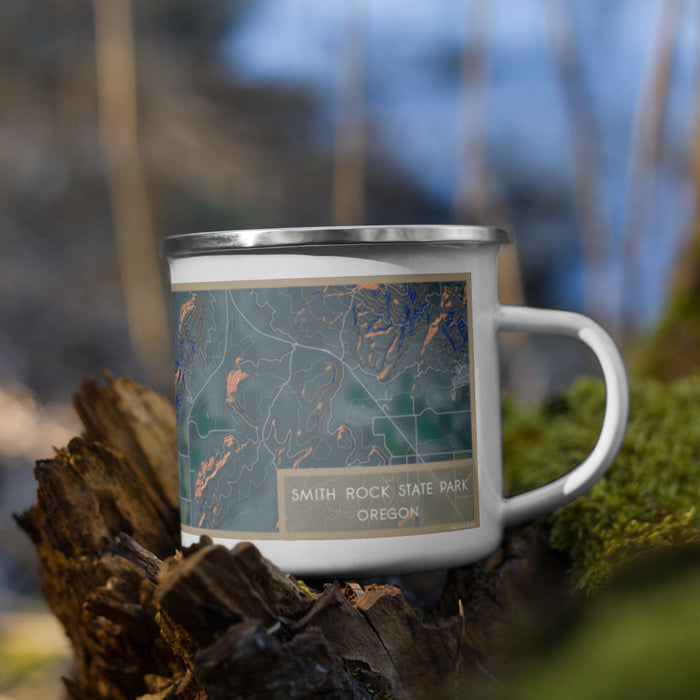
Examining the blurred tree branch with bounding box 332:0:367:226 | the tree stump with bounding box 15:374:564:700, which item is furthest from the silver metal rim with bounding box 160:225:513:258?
the blurred tree branch with bounding box 332:0:367:226

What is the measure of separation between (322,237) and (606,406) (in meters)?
0.37

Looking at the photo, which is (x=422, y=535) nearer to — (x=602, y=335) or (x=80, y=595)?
(x=602, y=335)

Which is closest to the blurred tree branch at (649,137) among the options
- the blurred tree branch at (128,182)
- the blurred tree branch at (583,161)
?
the blurred tree branch at (583,161)

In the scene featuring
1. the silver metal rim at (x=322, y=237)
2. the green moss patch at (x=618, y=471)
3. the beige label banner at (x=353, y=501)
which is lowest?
the green moss patch at (x=618, y=471)

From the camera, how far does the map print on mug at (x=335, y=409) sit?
767 mm

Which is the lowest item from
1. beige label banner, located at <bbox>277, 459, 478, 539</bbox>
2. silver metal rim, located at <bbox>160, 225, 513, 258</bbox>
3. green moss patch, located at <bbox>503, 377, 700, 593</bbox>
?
green moss patch, located at <bbox>503, 377, 700, 593</bbox>

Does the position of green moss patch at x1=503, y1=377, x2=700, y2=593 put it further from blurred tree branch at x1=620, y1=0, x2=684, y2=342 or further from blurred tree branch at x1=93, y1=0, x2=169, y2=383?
blurred tree branch at x1=93, y1=0, x2=169, y2=383

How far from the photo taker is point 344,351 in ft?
2.52

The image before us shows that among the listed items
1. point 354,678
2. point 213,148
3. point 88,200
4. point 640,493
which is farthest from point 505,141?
point 354,678

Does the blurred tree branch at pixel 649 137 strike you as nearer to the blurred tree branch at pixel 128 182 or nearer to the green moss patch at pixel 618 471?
the green moss patch at pixel 618 471

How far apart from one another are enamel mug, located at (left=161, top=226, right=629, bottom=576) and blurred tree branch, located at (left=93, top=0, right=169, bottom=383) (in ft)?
10.3

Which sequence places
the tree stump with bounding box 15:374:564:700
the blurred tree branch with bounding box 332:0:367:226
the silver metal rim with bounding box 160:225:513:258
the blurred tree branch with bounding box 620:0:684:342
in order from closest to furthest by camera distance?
the tree stump with bounding box 15:374:564:700 → the silver metal rim with bounding box 160:225:513:258 → the blurred tree branch with bounding box 620:0:684:342 → the blurred tree branch with bounding box 332:0:367:226

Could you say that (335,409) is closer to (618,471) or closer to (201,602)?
(201,602)

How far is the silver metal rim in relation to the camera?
0.74 m
